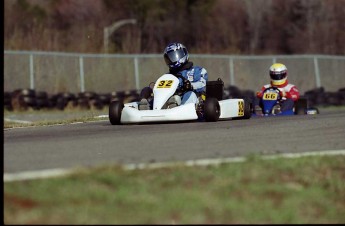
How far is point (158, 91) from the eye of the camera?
15039mm

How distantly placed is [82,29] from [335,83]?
29.8 ft

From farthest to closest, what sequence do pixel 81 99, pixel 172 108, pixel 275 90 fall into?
pixel 81 99, pixel 275 90, pixel 172 108

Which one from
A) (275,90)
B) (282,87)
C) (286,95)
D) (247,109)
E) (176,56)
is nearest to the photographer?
(176,56)

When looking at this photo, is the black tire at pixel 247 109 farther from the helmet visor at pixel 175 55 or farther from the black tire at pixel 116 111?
the black tire at pixel 116 111

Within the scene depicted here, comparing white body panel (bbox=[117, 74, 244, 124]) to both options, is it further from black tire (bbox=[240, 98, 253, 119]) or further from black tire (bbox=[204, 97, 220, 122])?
black tire (bbox=[240, 98, 253, 119])

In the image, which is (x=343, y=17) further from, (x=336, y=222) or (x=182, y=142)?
(x=336, y=222)

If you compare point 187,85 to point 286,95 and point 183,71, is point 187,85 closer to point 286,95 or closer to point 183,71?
point 183,71

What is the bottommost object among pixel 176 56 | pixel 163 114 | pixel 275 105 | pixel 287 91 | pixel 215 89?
pixel 163 114

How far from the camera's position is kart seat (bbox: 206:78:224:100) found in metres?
15.8

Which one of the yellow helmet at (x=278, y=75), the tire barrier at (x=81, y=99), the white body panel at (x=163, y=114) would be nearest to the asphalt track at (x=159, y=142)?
the white body panel at (x=163, y=114)

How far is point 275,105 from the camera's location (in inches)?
747

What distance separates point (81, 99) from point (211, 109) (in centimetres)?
1131

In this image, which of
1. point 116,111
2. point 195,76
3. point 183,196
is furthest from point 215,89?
point 183,196

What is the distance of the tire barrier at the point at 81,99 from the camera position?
24.8 meters
